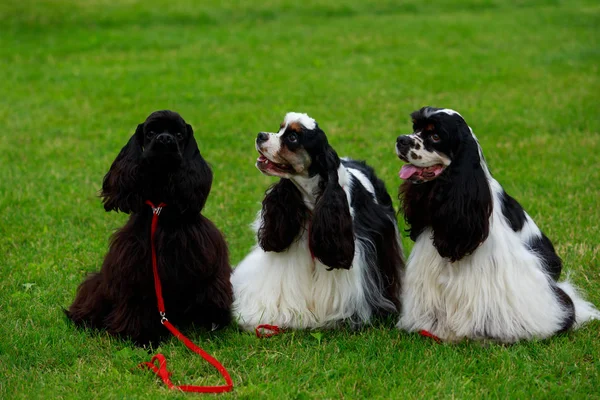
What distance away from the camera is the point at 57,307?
635 centimetres

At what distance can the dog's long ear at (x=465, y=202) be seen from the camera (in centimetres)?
518

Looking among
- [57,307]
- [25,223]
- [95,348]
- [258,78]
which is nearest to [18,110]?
[258,78]

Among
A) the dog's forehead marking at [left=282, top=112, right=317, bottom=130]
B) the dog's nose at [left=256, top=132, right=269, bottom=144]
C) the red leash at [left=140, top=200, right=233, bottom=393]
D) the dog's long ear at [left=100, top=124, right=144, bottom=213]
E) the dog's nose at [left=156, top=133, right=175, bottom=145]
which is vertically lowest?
the red leash at [left=140, top=200, right=233, bottom=393]

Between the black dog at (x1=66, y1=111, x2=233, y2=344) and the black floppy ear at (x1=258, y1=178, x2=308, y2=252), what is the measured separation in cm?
38

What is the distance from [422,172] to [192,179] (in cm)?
154

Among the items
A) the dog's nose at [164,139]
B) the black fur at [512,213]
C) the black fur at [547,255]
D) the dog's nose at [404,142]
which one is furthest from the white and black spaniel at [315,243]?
the black fur at [547,255]

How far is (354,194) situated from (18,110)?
8769 mm

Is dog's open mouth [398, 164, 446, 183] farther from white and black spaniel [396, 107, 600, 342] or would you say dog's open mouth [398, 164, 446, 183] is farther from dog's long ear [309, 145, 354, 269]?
dog's long ear [309, 145, 354, 269]

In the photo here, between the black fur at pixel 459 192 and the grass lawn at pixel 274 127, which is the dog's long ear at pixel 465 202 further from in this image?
the grass lawn at pixel 274 127

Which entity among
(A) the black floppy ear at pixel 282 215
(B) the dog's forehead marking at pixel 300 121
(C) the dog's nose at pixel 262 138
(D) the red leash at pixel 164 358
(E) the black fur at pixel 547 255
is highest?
(B) the dog's forehead marking at pixel 300 121

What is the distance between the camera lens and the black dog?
5344 mm

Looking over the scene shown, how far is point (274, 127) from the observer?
39.1 feet

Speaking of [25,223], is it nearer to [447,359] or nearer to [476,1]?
[447,359]

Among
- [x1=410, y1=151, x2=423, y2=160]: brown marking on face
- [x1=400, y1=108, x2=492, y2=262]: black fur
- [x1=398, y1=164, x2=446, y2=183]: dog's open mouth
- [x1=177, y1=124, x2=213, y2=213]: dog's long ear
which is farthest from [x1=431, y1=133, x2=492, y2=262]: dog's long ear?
[x1=177, y1=124, x2=213, y2=213]: dog's long ear
